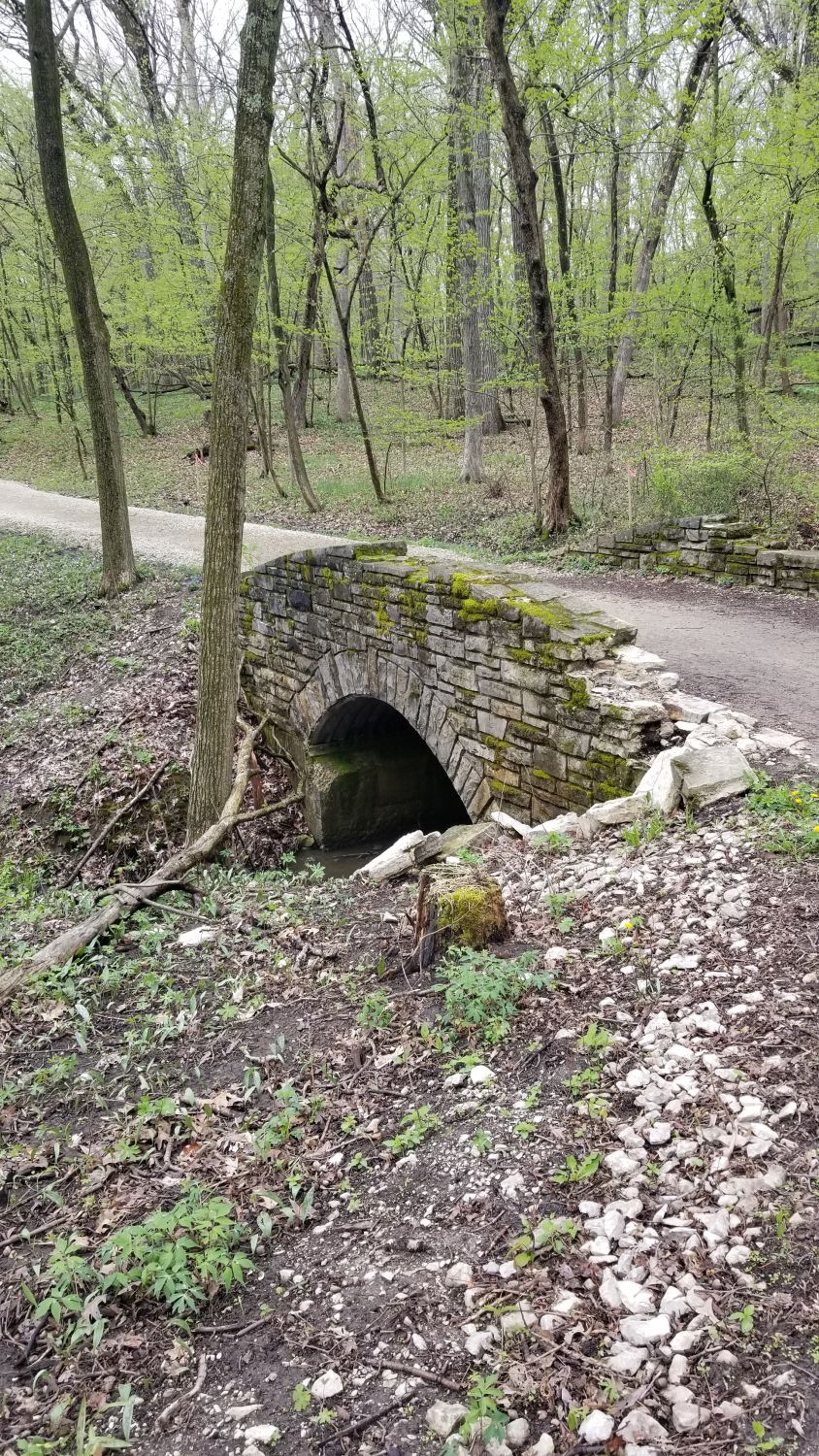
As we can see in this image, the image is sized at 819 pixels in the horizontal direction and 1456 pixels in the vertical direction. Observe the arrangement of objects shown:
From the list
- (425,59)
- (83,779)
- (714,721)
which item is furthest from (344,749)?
(425,59)

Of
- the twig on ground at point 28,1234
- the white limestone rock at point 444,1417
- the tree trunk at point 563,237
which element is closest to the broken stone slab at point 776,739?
the white limestone rock at point 444,1417

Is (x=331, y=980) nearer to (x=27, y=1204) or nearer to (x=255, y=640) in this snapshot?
(x=27, y=1204)

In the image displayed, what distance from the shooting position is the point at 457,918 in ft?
11.7

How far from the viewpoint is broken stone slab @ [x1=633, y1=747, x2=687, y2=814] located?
4191 millimetres

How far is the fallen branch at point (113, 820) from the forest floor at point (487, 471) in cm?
568

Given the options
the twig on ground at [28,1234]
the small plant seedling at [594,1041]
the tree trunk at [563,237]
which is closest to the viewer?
the twig on ground at [28,1234]

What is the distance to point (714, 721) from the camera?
4.77 meters

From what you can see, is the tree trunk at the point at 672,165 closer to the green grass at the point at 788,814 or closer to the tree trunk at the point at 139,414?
the green grass at the point at 788,814

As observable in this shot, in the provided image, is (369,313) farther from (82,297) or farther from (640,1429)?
(640,1429)

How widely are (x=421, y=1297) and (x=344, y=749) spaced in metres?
7.17

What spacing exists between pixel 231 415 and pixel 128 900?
3.22 metres

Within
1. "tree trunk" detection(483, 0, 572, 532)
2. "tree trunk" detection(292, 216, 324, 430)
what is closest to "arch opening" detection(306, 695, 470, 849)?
"tree trunk" detection(483, 0, 572, 532)

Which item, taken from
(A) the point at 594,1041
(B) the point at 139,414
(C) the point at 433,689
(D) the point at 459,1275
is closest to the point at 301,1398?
(D) the point at 459,1275

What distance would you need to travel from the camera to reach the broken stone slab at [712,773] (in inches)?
161
